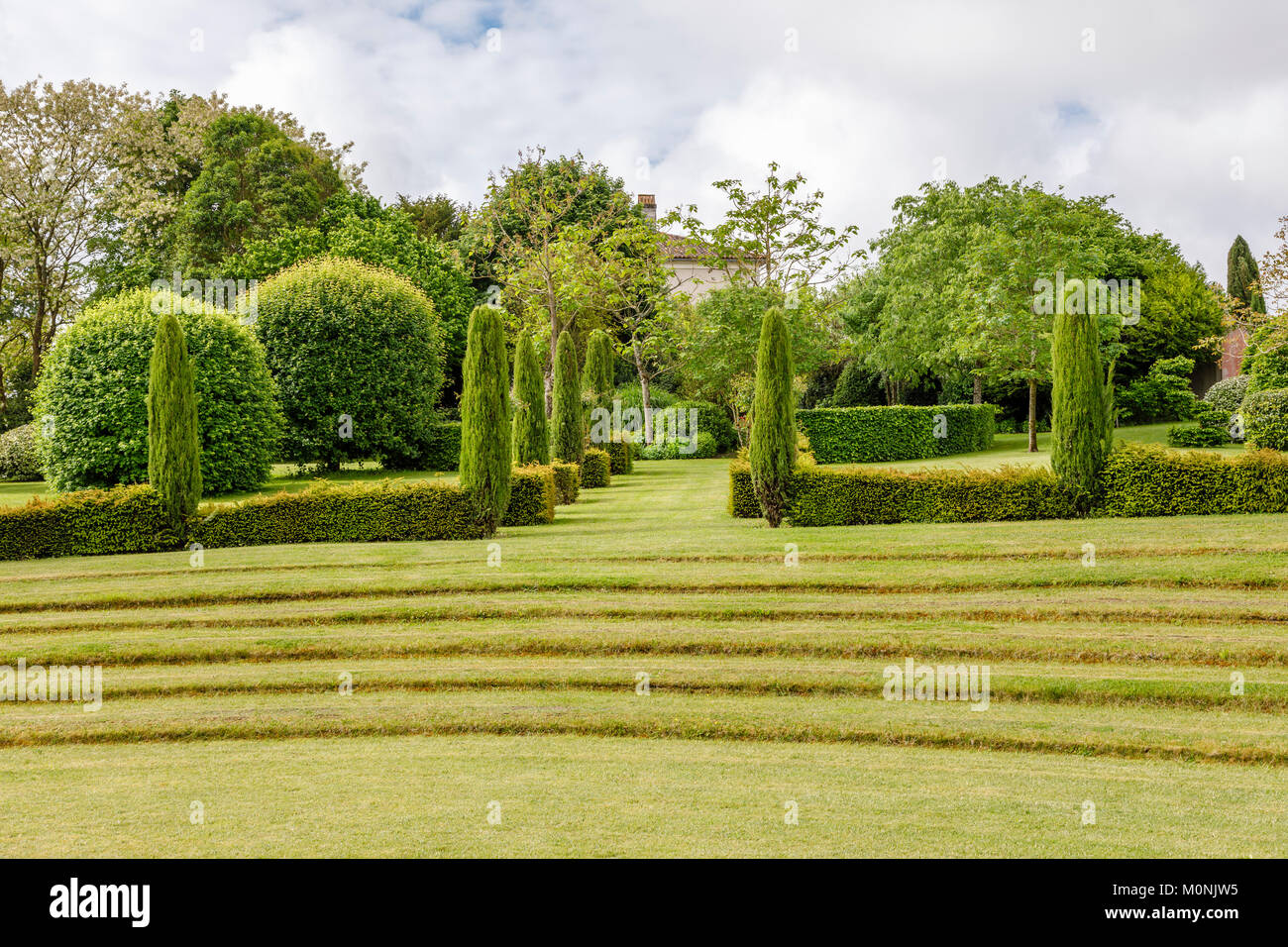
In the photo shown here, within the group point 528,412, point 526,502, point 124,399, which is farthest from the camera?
point 124,399

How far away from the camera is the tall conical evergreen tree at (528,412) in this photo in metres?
21.1

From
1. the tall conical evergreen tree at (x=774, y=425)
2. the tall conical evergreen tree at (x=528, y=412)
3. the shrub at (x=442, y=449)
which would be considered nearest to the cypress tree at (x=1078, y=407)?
the tall conical evergreen tree at (x=774, y=425)

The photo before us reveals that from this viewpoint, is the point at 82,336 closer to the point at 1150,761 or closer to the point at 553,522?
the point at 553,522

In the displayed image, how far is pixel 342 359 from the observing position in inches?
1179

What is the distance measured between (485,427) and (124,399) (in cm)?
1255

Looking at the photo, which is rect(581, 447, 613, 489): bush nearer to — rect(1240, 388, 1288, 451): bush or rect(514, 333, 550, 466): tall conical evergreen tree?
rect(514, 333, 550, 466): tall conical evergreen tree

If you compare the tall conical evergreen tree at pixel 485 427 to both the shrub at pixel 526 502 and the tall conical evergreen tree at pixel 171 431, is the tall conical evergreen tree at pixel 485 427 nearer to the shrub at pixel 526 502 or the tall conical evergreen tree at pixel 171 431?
the shrub at pixel 526 502

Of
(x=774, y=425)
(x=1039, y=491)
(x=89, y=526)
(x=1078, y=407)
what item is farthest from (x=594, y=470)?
(x=1078, y=407)

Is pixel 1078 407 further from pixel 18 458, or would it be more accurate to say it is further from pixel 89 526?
pixel 18 458

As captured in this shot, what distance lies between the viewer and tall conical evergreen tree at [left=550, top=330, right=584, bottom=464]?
24125mm

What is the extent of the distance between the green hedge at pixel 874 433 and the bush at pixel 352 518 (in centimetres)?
1685

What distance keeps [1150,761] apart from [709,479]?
20.3 metres

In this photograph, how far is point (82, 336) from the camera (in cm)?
2364

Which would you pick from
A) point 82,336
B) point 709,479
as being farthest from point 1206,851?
point 82,336
